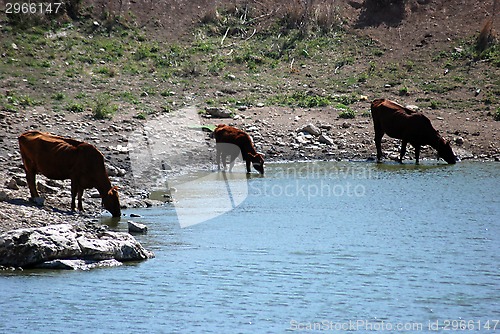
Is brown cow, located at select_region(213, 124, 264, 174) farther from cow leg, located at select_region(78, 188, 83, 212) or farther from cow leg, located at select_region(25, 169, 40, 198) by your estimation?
cow leg, located at select_region(25, 169, 40, 198)

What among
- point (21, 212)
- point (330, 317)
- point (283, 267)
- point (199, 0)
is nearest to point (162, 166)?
point (21, 212)

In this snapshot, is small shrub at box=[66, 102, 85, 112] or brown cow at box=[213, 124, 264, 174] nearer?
brown cow at box=[213, 124, 264, 174]

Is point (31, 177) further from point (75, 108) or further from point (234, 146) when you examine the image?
point (75, 108)

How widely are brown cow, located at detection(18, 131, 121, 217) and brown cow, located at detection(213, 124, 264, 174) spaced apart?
22.4 ft

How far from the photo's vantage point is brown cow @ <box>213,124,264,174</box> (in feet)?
79.5

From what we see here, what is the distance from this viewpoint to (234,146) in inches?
966

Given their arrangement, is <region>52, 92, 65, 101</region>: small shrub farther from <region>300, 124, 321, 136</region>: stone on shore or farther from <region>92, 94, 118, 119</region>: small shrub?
<region>300, 124, 321, 136</region>: stone on shore

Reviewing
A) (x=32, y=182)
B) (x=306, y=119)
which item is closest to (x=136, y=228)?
(x=32, y=182)

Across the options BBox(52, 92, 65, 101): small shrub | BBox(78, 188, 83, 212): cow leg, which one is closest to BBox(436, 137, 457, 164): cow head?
BBox(52, 92, 65, 101): small shrub

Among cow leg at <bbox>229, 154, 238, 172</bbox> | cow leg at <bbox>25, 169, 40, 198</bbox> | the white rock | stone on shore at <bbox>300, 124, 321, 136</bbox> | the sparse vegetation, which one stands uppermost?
the sparse vegetation

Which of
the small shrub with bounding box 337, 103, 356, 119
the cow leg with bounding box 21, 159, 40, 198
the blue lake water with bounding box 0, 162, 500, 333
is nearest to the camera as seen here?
the blue lake water with bounding box 0, 162, 500, 333

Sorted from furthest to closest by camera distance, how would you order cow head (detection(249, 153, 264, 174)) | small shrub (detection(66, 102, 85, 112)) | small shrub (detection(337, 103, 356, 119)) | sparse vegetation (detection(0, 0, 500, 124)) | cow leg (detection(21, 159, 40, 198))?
sparse vegetation (detection(0, 0, 500, 124))
small shrub (detection(337, 103, 356, 119))
small shrub (detection(66, 102, 85, 112))
cow head (detection(249, 153, 264, 174))
cow leg (detection(21, 159, 40, 198))

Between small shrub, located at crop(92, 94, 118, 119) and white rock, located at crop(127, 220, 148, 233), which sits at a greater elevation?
small shrub, located at crop(92, 94, 118, 119)

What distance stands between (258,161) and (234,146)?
837mm
